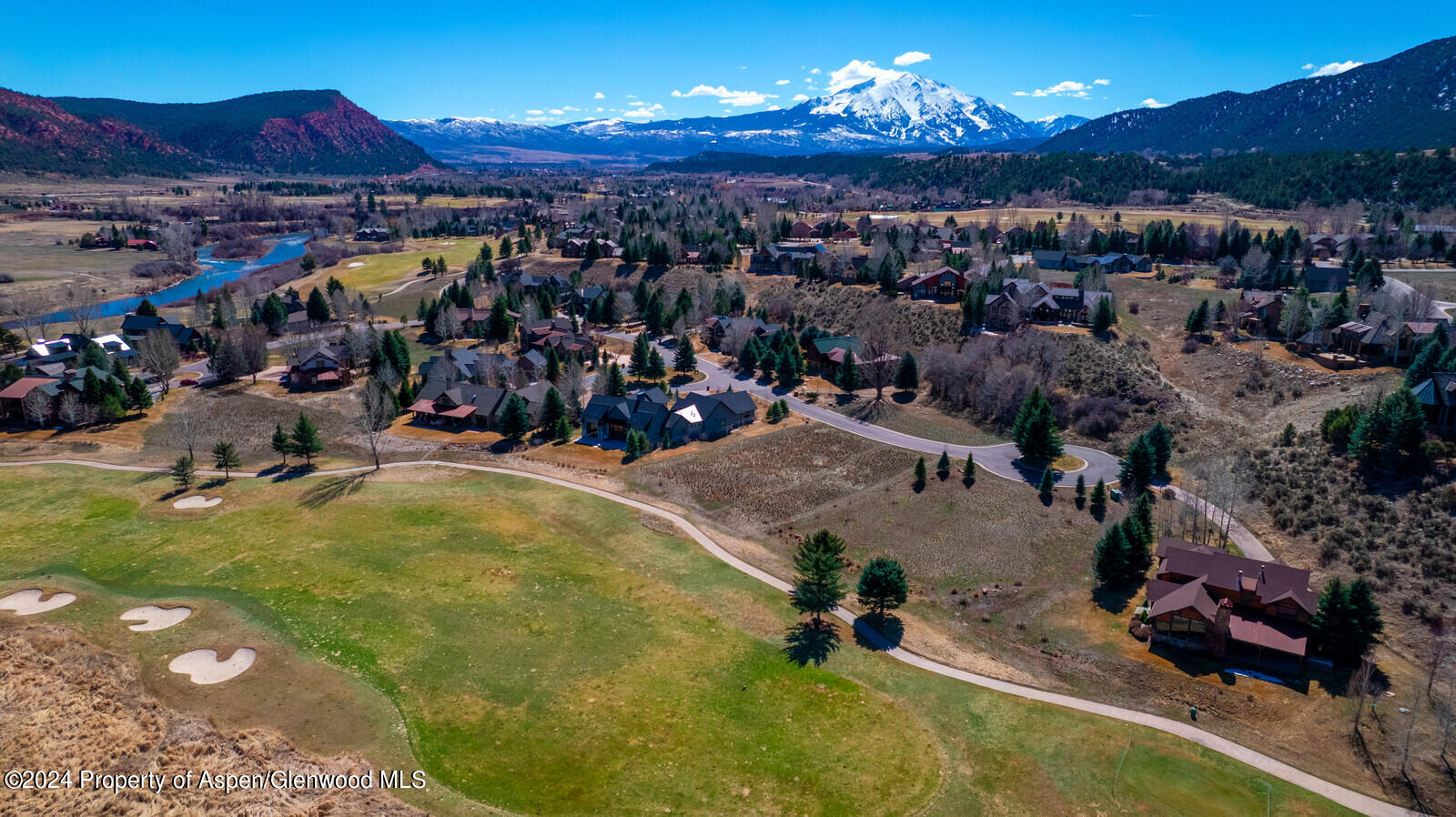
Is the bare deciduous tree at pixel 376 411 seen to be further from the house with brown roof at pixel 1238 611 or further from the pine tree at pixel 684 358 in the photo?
the house with brown roof at pixel 1238 611

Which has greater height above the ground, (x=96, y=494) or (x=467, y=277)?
(x=467, y=277)

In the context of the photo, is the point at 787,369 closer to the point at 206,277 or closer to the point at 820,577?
the point at 820,577

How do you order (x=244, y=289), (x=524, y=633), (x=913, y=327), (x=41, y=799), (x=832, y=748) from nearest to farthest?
(x=41, y=799) < (x=832, y=748) < (x=524, y=633) < (x=913, y=327) < (x=244, y=289)

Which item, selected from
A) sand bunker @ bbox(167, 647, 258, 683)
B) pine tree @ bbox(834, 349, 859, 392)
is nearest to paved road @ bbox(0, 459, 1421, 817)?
sand bunker @ bbox(167, 647, 258, 683)

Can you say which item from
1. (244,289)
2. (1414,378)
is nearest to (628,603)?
(1414,378)

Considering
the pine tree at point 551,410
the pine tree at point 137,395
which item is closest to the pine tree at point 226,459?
the pine tree at point 137,395

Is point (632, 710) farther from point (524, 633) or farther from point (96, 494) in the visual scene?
point (96, 494)

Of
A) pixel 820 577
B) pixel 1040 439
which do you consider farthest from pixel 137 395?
pixel 1040 439
